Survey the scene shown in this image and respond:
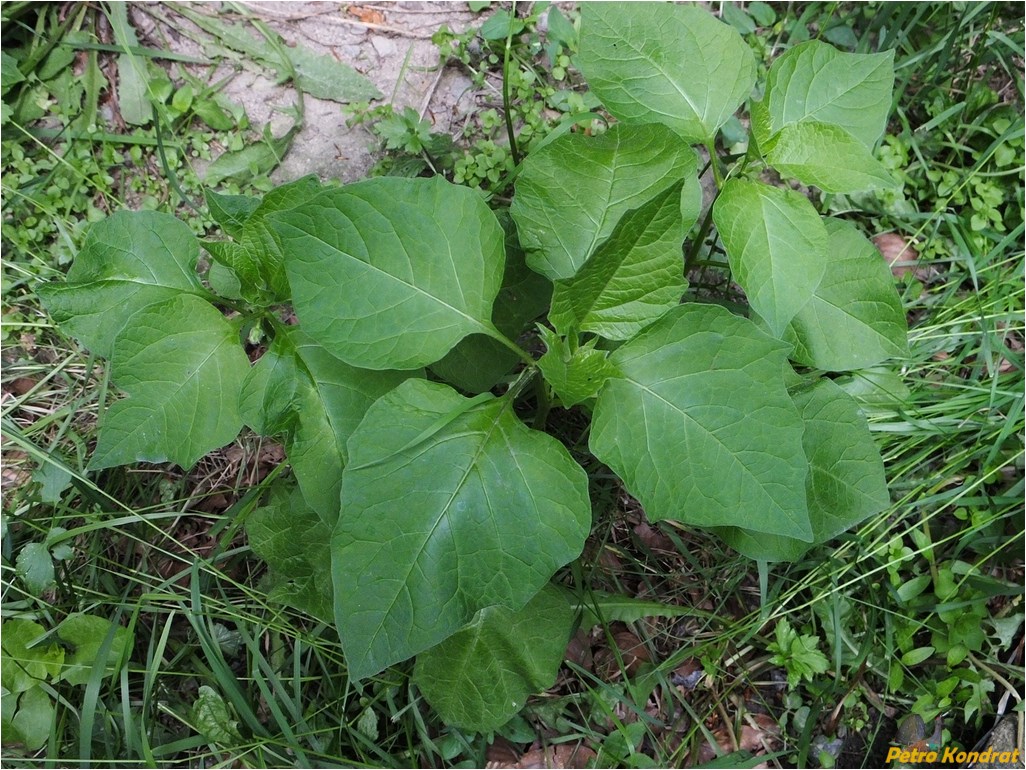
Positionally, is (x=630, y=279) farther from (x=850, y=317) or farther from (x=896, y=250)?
(x=896, y=250)

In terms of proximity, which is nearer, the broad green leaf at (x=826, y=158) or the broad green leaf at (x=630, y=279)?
the broad green leaf at (x=630, y=279)

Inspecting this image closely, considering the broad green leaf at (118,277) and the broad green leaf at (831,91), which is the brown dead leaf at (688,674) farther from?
the broad green leaf at (118,277)

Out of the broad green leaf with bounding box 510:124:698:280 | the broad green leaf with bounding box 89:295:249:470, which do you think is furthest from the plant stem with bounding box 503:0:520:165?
the broad green leaf with bounding box 89:295:249:470

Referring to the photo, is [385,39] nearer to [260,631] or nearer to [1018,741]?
[260,631]

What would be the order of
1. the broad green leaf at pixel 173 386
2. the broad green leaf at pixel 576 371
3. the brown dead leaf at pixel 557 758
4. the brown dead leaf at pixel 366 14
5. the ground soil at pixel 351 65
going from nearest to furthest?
the broad green leaf at pixel 576 371
the broad green leaf at pixel 173 386
the brown dead leaf at pixel 557 758
the ground soil at pixel 351 65
the brown dead leaf at pixel 366 14

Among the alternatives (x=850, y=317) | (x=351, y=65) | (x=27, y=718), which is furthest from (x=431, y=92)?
(x=27, y=718)

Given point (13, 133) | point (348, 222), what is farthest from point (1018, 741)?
point (13, 133)

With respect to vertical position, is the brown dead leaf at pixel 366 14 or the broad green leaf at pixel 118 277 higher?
the brown dead leaf at pixel 366 14

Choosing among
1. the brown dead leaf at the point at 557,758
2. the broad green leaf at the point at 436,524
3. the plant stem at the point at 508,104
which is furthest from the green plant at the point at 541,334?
the brown dead leaf at the point at 557,758
